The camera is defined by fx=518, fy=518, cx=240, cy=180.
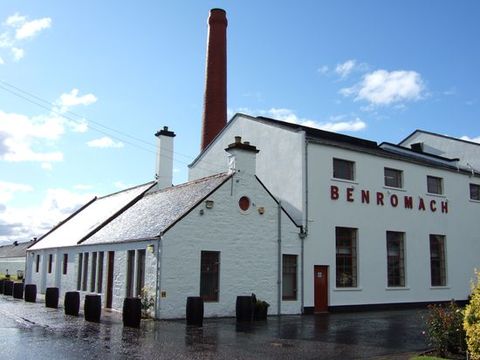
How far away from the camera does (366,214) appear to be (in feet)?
83.7

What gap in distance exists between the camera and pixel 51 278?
3120cm

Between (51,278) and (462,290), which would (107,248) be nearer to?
(51,278)

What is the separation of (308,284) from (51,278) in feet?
54.7

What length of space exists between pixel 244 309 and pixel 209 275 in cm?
208

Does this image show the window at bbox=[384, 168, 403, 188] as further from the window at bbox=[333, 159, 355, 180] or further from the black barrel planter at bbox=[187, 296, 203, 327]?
the black barrel planter at bbox=[187, 296, 203, 327]

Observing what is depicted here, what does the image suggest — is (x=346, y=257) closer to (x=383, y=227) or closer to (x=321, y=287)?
(x=321, y=287)

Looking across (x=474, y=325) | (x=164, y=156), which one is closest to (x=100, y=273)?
(x=164, y=156)

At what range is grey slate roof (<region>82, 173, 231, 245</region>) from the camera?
20281 millimetres

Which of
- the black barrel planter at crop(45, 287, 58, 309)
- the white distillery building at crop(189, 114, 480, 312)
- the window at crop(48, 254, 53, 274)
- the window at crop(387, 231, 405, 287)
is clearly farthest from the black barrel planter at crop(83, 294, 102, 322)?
the window at crop(48, 254, 53, 274)

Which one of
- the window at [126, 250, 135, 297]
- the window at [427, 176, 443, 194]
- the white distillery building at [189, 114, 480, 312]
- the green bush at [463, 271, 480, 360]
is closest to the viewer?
the green bush at [463, 271, 480, 360]

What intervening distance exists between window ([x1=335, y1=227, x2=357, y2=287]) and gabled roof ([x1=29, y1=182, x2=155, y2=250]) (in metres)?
11.2

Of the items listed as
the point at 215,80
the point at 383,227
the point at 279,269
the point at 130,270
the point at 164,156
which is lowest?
the point at 130,270

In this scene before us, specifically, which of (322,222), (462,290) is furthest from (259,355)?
(462,290)

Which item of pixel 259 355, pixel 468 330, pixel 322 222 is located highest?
pixel 322 222
